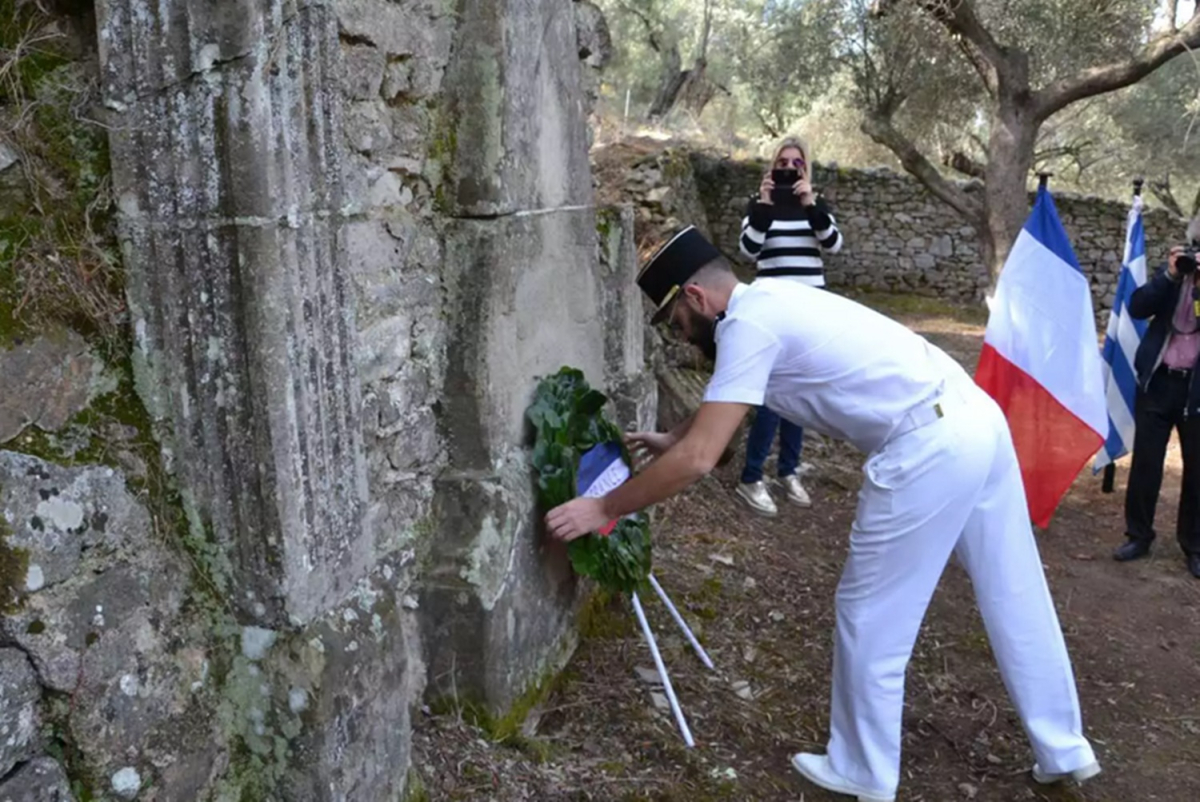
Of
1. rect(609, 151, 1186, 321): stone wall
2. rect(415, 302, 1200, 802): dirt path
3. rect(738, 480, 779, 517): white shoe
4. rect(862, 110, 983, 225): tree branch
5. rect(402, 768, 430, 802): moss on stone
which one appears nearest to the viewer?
rect(402, 768, 430, 802): moss on stone

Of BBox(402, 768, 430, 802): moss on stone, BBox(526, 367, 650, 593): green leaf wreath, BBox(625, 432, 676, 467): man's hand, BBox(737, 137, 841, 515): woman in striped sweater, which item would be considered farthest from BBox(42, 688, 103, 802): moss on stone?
BBox(737, 137, 841, 515): woman in striped sweater

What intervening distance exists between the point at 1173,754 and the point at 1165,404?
242 centimetres

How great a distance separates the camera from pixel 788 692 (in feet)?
12.4

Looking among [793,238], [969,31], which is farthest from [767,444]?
[969,31]

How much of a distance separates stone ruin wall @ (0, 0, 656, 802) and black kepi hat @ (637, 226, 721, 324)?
18.4 inches

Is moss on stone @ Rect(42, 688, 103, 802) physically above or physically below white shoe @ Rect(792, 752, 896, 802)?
above

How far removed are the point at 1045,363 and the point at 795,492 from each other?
161 cm

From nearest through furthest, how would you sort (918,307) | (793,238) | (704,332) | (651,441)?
(704,332)
(651,441)
(793,238)
(918,307)

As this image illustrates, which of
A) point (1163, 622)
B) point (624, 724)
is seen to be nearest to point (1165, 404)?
point (1163, 622)

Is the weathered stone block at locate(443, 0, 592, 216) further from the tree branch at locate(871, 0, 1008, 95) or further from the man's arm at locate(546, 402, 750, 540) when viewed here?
the tree branch at locate(871, 0, 1008, 95)

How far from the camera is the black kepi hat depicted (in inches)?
117

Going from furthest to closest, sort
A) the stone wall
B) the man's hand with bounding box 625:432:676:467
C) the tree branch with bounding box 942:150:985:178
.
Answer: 1. the tree branch with bounding box 942:150:985:178
2. the stone wall
3. the man's hand with bounding box 625:432:676:467

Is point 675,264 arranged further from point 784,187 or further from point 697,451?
point 784,187

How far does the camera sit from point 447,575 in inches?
115
